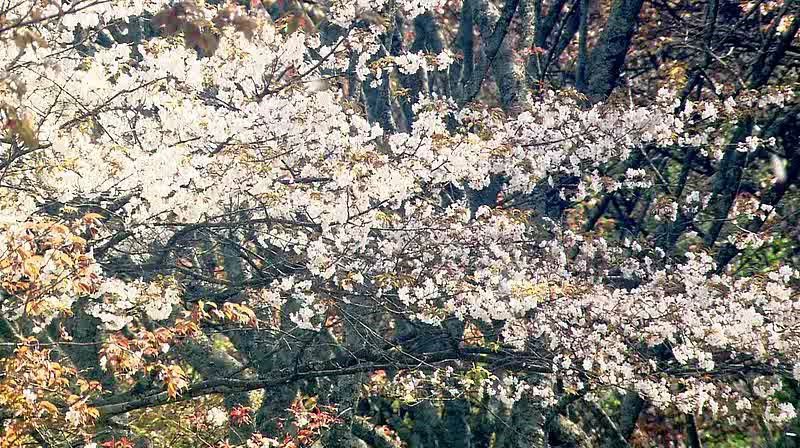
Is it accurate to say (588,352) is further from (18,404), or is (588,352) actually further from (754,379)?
(18,404)

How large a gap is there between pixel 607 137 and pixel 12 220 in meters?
6.18

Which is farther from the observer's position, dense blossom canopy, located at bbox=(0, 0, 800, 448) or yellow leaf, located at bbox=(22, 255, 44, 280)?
dense blossom canopy, located at bbox=(0, 0, 800, 448)

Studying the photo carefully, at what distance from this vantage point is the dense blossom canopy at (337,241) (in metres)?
7.32

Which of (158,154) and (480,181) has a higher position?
(158,154)

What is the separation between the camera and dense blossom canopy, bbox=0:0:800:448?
732 centimetres

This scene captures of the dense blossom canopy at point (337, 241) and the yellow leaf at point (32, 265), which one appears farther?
the dense blossom canopy at point (337, 241)

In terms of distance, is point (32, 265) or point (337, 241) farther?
point (337, 241)

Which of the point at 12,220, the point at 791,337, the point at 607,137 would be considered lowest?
the point at 791,337

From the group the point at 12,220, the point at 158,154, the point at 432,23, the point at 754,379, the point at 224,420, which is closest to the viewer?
the point at 12,220

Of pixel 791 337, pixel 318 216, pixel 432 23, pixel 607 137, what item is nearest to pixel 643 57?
pixel 432 23

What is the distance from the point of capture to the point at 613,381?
8.84 meters

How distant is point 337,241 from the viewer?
8.30 meters

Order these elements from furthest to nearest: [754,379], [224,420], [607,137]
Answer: [224,420] → [754,379] → [607,137]

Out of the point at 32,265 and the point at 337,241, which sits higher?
the point at 32,265
